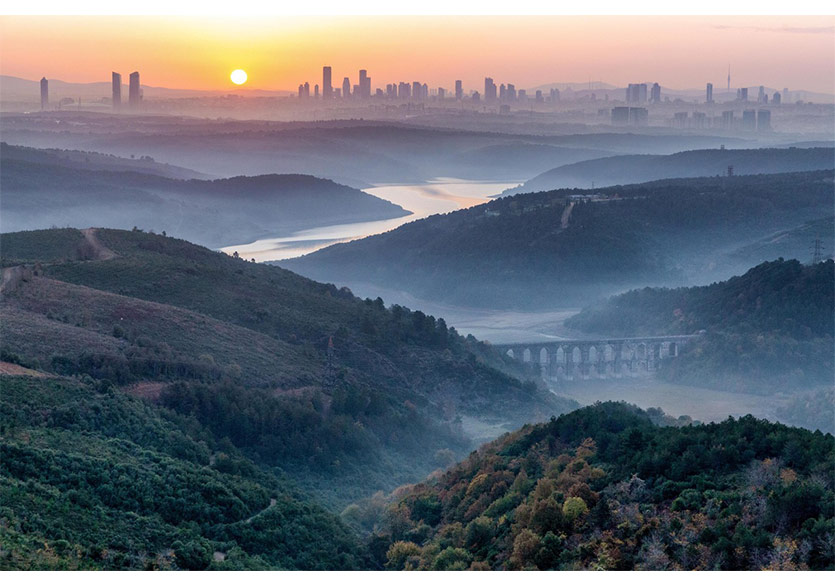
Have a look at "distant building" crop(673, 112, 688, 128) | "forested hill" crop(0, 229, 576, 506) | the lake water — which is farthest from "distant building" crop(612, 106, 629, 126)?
"forested hill" crop(0, 229, 576, 506)

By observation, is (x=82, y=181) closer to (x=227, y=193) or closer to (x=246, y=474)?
(x=227, y=193)

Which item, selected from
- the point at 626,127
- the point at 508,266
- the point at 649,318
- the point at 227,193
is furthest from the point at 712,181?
the point at 227,193

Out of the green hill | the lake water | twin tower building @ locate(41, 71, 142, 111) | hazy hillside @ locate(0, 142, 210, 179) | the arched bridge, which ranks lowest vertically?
the arched bridge

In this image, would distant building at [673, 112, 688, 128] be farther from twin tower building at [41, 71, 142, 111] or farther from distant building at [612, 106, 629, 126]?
twin tower building at [41, 71, 142, 111]

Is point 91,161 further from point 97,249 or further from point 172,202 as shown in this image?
point 97,249

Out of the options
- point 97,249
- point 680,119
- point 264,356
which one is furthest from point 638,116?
point 264,356

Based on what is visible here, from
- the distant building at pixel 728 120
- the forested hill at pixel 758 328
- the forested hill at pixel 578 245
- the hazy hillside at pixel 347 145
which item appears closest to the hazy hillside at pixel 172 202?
the hazy hillside at pixel 347 145
